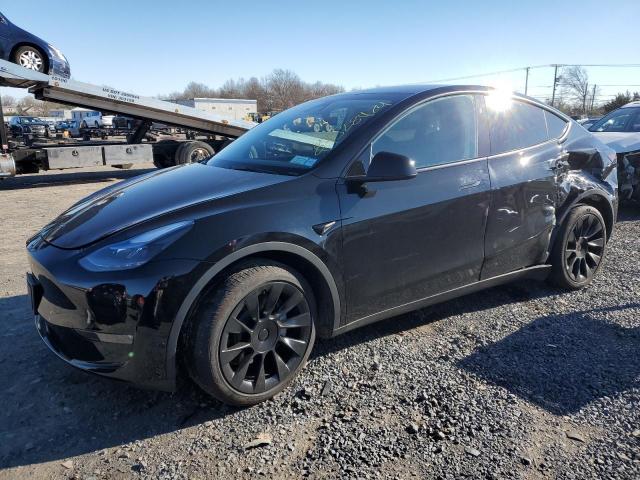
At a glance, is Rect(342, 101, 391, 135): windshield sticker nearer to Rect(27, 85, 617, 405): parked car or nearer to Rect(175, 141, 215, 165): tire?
Rect(27, 85, 617, 405): parked car

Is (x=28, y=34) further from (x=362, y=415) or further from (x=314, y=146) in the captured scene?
(x=362, y=415)

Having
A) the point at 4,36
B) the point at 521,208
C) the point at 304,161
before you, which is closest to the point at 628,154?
the point at 521,208

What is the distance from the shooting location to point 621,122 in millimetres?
8219

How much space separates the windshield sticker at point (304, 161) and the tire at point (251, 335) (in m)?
0.68

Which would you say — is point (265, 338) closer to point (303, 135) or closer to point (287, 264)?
point (287, 264)

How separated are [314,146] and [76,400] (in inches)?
81.9

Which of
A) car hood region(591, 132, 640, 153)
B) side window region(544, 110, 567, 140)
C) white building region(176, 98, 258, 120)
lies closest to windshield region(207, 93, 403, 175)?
side window region(544, 110, 567, 140)

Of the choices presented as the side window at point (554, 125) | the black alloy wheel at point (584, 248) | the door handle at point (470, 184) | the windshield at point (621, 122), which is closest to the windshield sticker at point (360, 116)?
the door handle at point (470, 184)

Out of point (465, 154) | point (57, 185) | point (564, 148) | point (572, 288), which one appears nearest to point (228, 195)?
point (465, 154)

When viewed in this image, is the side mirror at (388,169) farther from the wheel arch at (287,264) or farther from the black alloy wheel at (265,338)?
the black alloy wheel at (265,338)

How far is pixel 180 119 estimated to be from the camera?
12289 millimetres

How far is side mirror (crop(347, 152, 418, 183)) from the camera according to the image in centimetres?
290

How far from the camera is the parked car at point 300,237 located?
8.02ft

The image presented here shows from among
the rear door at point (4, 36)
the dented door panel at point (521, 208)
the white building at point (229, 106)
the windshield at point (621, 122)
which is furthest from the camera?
the white building at point (229, 106)
